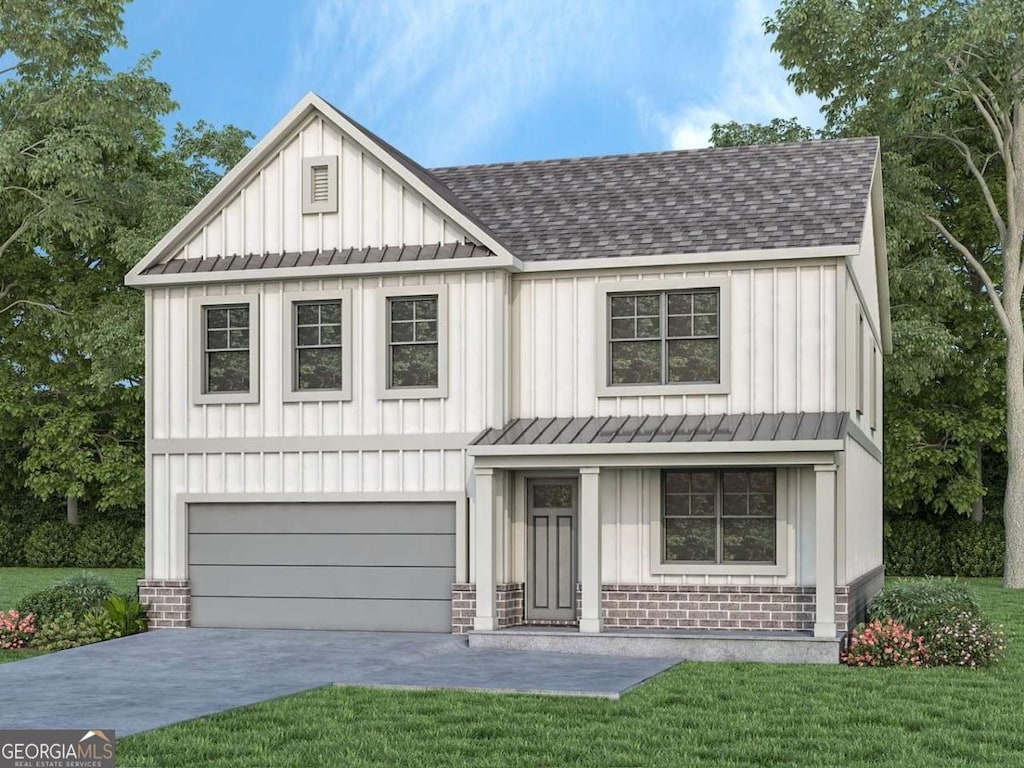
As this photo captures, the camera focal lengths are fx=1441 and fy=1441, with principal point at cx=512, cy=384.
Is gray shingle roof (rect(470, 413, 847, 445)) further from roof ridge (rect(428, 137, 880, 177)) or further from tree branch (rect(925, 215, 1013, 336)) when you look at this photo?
tree branch (rect(925, 215, 1013, 336))

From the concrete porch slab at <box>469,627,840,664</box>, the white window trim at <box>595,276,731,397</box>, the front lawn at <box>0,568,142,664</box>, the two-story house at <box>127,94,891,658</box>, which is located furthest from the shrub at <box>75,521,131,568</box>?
the white window trim at <box>595,276,731,397</box>

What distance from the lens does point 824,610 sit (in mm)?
18750

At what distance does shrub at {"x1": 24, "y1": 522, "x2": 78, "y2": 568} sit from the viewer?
142 feet

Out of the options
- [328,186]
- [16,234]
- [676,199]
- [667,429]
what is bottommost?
[667,429]

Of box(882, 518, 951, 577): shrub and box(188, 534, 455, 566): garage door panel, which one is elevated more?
box(188, 534, 455, 566): garage door panel

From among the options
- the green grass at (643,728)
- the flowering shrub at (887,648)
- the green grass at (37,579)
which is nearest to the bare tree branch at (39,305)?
the green grass at (37,579)

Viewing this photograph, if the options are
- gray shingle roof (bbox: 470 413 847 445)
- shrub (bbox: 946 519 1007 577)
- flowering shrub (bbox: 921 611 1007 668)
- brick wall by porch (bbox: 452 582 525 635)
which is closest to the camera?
flowering shrub (bbox: 921 611 1007 668)

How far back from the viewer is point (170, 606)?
22.5 metres

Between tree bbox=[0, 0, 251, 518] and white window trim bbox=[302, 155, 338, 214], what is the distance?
48.5ft

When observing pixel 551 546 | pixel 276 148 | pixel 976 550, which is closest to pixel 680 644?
pixel 551 546

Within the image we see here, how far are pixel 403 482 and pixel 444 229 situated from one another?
3852 mm

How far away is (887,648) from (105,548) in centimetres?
2995

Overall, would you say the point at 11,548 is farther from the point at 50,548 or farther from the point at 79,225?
the point at 79,225

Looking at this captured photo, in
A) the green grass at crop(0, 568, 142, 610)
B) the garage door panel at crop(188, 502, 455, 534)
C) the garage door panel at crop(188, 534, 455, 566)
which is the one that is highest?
the garage door panel at crop(188, 502, 455, 534)
